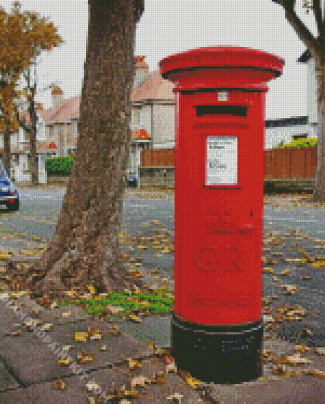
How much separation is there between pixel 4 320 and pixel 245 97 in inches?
107

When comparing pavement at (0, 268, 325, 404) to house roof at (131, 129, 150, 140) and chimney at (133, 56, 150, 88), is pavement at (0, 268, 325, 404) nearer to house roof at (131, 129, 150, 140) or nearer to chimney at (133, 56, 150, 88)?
house roof at (131, 129, 150, 140)

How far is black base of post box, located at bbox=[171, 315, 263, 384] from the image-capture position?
3.50m

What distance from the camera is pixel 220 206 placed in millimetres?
3447

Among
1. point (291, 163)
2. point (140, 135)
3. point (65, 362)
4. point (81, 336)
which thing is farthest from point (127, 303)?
point (140, 135)

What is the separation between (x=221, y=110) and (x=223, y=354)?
5.04 feet

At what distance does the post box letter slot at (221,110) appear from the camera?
340cm

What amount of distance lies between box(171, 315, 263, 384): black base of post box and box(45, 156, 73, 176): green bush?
4336cm

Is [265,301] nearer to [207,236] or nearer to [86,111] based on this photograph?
[207,236]

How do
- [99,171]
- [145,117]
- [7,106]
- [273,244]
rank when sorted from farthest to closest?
[145,117] < [7,106] < [273,244] < [99,171]

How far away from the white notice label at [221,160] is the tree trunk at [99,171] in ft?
6.97

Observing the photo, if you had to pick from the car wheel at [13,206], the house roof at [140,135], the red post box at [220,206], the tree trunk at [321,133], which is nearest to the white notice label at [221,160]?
the red post box at [220,206]

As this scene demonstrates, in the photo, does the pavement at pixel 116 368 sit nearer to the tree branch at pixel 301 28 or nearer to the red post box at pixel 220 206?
the red post box at pixel 220 206

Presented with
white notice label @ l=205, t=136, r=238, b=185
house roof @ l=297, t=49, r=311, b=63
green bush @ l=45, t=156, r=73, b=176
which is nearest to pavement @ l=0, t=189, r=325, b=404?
white notice label @ l=205, t=136, r=238, b=185

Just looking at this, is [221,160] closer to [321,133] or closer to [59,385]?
[59,385]
